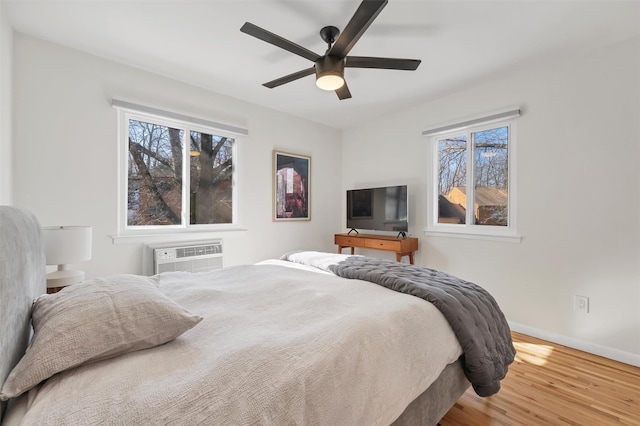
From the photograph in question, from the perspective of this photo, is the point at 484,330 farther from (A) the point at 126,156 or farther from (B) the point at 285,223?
(A) the point at 126,156

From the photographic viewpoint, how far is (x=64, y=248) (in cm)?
197

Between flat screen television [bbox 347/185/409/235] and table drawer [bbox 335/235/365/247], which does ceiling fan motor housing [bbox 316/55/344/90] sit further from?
table drawer [bbox 335/235/365/247]

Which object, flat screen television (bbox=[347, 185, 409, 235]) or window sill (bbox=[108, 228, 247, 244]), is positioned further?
flat screen television (bbox=[347, 185, 409, 235])

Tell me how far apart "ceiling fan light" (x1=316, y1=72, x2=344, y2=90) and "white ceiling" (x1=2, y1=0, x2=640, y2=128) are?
0.43 meters

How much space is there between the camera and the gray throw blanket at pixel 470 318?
1385 mm

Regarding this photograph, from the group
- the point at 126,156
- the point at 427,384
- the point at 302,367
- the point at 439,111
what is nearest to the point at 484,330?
the point at 427,384

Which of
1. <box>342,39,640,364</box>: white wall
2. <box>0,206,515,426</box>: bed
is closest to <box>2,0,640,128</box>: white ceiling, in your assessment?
<box>342,39,640,364</box>: white wall

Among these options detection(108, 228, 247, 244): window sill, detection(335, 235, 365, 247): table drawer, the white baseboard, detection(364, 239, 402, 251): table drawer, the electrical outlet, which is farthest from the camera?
detection(335, 235, 365, 247): table drawer

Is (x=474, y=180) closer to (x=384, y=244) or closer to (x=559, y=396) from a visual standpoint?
(x=384, y=244)

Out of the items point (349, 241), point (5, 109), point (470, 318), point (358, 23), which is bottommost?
point (470, 318)

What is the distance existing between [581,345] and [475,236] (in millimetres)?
1263

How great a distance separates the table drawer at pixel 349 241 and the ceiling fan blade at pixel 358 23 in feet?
8.22

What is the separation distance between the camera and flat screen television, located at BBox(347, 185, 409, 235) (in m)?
3.69

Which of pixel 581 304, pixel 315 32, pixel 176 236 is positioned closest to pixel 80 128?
pixel 176 236
